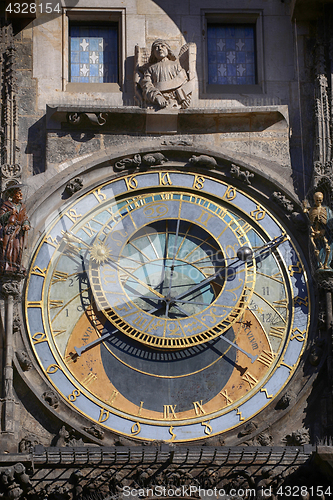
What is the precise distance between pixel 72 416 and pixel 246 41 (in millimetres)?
5417

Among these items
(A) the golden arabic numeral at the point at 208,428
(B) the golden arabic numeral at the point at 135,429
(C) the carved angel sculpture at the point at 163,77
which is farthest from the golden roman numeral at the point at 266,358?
(C) the carved angel sculpture at the point at 163,77

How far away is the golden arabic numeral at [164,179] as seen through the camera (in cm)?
1431

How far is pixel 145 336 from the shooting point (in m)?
13.5

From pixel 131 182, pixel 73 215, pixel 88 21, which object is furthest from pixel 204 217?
pixel 88 21

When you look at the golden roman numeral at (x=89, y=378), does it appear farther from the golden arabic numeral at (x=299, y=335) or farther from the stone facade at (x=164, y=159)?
the golden arabic numeral at (x=299, y=335)

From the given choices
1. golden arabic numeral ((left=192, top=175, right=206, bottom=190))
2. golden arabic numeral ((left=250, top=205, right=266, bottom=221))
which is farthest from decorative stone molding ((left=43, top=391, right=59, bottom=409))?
golden arabic numeral ((left=250, top=205, right=266, bottom=221))

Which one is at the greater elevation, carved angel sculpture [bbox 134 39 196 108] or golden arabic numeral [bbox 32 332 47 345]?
carved angel sculpture [bbox 134 39 196 108]

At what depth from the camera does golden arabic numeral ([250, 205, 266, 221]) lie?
14.2 metres

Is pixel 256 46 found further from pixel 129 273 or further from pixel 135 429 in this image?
pixel 135 429

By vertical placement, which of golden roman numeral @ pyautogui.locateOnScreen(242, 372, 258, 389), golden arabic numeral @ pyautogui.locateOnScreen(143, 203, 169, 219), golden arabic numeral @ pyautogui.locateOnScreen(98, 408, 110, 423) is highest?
golden arabic numeral @ pyautogui.locateOnScreen(143, 203, 169, 219)

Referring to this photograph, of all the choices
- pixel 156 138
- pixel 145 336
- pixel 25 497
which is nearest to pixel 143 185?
pixel 156 138

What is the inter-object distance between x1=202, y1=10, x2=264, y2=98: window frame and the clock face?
1262 millimetres

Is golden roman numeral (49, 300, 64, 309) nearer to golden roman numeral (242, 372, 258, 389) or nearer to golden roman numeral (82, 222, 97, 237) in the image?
golden roman numeral (82, 222, 97, 237)

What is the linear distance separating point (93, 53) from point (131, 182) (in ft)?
6.30
